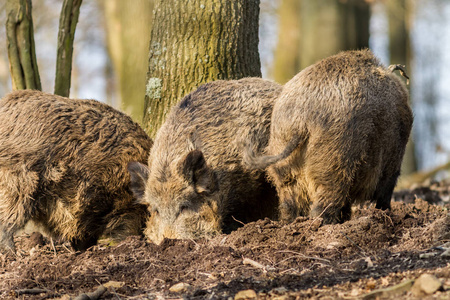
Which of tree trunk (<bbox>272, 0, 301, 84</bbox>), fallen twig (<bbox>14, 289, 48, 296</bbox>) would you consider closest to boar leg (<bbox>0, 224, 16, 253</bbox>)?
fallen twig (<bbox>14, 289, 48, 296</bbox>)

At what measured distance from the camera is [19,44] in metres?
7.12

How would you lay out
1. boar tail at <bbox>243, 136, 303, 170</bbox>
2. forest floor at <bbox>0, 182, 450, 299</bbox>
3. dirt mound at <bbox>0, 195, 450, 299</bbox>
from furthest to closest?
boar tail at <bbox>243, 136, 303, 170</bbox>
dirt mound at <bbox>0, 195, 450, 299</bbox>
forest floor at <bbox>0, 182, 450, 299</bbox>

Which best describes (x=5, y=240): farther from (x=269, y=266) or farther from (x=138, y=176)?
(x=269, y=266)

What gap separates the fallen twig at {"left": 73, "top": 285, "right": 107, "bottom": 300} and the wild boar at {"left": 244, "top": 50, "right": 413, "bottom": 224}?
1764 mm

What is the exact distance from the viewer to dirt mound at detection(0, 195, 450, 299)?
3625mm

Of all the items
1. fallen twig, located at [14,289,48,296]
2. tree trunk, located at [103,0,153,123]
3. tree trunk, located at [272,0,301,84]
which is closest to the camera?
fallen twig, located at [14,289,48,296]

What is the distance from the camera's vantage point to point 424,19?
2747cm

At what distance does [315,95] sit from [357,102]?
1.26 ft

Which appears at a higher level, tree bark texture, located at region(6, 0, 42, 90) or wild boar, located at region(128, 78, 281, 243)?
tree bark texture, located at region(6, 0, 42, 90)

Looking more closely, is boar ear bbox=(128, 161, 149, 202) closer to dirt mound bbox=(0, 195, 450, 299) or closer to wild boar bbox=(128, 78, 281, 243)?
wild boar bbox=(128, 78, 281, 243)

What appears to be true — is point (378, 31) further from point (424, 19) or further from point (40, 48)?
point (40, 48)

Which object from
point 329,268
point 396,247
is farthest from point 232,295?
point 396,247

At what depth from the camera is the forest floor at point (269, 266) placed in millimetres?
3520

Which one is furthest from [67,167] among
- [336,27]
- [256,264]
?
[336,27]
